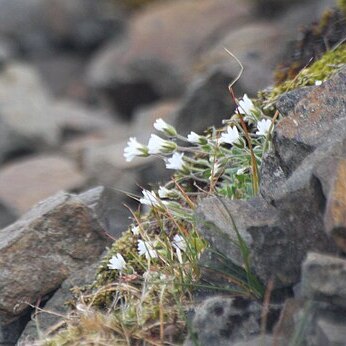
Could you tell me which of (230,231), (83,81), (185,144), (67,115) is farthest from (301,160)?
(83,81)

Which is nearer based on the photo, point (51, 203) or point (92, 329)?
point (92, 329)

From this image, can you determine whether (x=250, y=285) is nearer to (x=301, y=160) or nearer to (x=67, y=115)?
(x=301, y=160)

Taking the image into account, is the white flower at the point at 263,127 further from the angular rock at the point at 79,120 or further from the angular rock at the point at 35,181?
→ the angular rock at the point at 79,120

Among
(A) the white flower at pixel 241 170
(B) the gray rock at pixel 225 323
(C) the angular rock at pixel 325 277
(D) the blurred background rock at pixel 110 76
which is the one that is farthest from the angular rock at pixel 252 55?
(C) the angular rock at pixel 325 277

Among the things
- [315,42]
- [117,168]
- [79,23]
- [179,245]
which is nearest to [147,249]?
[179,245]

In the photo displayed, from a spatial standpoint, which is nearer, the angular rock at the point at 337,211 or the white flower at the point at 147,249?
the angular rock at the point at 337,211

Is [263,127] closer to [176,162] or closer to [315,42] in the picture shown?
[176,162]
